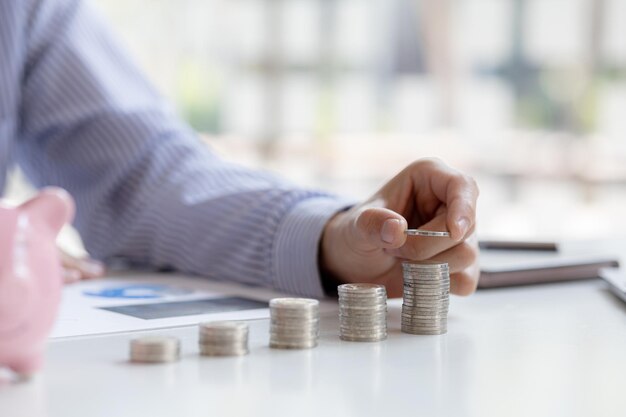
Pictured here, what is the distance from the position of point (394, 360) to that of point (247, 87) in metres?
5.97

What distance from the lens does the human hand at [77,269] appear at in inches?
43.5

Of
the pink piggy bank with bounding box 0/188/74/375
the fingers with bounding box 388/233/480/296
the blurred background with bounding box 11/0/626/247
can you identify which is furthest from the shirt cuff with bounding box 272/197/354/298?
the blurred background with bounding box 11/0/626/247

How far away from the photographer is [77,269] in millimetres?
1136

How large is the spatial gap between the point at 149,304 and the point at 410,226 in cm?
27

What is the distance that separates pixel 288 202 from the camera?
1135 mm

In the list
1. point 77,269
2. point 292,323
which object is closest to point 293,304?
point 292,323

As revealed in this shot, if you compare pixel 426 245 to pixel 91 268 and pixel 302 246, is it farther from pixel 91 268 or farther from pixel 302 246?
pixel 91 268

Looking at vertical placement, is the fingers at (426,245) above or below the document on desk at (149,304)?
above

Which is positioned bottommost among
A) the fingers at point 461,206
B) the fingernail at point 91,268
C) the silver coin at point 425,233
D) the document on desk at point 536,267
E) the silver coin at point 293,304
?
the document on desk at point 536,267

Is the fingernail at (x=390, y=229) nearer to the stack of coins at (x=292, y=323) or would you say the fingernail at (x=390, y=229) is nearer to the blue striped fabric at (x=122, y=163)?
the stack of coins at (x=292, y=323)

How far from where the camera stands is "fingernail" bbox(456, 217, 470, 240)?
2.82 ft

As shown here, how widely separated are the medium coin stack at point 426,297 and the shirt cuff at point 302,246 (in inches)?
7.9

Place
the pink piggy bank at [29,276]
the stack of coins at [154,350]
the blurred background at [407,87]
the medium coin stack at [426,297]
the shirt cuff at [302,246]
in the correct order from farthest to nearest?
the blurred background at [407,87], the shirt cuff at [302,246], the medium coin stack at [426,297], the stack of coins at [154,350], the pink piggy bank at [29,276]

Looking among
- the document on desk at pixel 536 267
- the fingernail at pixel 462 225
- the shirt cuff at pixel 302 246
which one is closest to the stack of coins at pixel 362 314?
the fingernail at pixel 462 225
